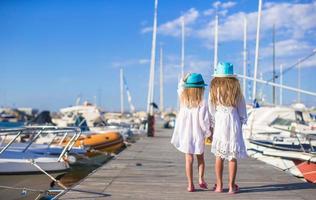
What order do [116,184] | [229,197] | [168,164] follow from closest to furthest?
1. [229,197]
2. [116,184]
3. [168,164]

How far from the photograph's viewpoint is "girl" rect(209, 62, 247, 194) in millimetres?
6723

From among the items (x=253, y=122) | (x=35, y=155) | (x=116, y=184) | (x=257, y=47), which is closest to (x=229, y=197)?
(x=116, y=184)

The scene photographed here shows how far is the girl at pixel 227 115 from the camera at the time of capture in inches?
265

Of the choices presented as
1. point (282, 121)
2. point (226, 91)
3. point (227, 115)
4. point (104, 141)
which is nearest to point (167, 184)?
point (227, 115)

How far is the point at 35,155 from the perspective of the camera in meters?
12.7

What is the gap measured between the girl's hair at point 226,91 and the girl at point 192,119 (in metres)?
0.26

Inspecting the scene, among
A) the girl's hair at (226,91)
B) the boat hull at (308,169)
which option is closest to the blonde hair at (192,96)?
the girl's hair at (226,91)

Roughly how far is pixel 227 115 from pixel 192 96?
0.62m

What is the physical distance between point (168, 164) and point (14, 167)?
3.60m

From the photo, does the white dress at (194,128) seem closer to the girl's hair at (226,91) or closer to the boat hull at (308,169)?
the girl's hair at (226,91)

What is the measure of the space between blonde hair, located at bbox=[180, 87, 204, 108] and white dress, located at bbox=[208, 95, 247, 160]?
0.32m

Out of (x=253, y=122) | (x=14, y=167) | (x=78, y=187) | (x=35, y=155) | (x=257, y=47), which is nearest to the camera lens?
(x=78, y=187)

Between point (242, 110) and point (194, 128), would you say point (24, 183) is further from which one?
point (242, 110)

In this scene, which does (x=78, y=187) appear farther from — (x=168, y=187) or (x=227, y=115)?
(x=227, y=115)
